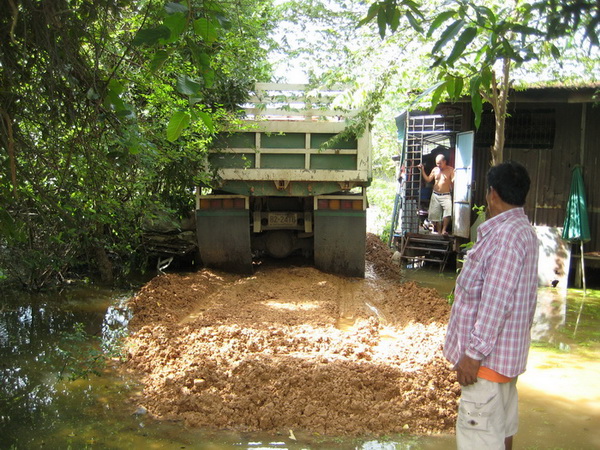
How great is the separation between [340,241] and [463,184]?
3499 millimetres

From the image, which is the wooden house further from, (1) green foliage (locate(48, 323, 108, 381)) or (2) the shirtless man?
(1) green foliage (locate(48, 323, 108, 381))

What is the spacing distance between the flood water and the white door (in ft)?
12.4

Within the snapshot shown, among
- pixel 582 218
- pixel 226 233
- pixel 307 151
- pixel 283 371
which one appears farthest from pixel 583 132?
pixel 283 371

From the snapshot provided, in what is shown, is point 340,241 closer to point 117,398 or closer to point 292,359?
point 292,359

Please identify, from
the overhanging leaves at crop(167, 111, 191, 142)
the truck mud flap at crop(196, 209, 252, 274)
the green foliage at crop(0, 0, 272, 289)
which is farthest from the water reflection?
the overhanging leaves at crop(167, 111, 191, 142)

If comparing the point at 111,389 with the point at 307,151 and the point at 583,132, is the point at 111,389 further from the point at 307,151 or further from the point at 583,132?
the point at 583,132

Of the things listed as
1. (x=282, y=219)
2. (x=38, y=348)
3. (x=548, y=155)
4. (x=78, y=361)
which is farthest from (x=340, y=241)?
(x=548, y=155)

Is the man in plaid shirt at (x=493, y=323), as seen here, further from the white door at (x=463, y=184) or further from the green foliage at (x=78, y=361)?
the white door at (x=463, y=184)

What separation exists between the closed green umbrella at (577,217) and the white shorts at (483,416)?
7537 mm

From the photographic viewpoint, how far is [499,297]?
2.57 meters

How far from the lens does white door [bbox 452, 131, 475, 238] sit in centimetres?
1054

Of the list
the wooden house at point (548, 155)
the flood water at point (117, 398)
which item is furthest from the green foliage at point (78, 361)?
the wooden house at point (548, 155)

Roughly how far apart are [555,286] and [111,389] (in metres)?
7.70

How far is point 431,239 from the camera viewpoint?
1159 centimetres
